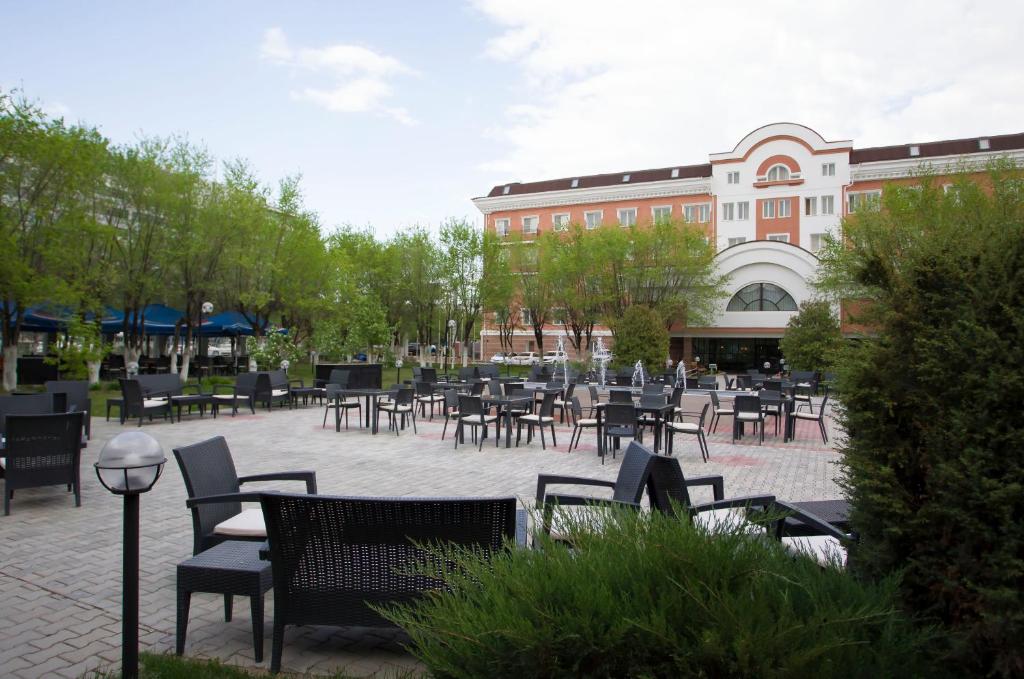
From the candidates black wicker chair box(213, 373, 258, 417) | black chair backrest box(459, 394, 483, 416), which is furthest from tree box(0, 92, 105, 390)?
black chair backrest box(459, 394, 483, 416)

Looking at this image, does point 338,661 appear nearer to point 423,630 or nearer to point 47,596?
point 423,630

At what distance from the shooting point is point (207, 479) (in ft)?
13.9

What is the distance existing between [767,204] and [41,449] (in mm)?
50020

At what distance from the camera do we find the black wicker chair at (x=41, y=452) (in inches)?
255

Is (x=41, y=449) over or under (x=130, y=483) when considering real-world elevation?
under

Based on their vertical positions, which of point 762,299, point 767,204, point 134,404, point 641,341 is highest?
point 767,204

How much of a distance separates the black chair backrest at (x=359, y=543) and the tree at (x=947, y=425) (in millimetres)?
1558

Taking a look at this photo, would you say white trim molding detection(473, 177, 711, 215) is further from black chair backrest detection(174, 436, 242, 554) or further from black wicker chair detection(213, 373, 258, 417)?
black chair backrest detection(174, 436, 242, 554)

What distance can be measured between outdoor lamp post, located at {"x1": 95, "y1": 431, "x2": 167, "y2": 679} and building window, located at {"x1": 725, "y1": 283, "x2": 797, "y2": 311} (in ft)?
149

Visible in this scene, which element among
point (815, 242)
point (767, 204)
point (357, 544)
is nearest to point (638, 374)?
point (357, 544)

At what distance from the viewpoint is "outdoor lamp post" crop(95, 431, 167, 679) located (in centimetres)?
298

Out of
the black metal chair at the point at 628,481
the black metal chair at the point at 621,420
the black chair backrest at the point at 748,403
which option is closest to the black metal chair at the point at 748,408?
the black chair backrest at the point at 748,403

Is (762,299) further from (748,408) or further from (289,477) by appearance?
(289,477)

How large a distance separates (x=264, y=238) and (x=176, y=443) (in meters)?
20.8
